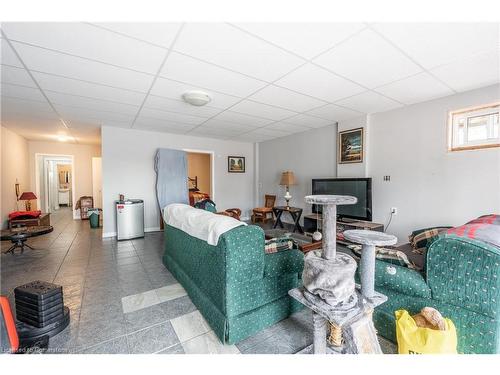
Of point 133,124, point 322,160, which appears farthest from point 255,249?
point 133,124

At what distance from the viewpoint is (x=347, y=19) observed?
1.49 meters

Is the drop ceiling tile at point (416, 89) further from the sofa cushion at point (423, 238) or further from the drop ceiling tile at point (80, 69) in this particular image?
the drop ceiling tile at point (80, 69)

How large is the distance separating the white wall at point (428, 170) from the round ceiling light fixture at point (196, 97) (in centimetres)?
287

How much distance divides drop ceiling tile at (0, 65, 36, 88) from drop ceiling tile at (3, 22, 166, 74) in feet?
2.24

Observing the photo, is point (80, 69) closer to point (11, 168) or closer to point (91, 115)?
point (91, 115)

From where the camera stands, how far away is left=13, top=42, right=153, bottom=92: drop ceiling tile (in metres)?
1.90

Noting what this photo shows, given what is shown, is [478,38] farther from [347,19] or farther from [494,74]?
[347,19]

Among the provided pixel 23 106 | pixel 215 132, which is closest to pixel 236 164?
pixel 215 132

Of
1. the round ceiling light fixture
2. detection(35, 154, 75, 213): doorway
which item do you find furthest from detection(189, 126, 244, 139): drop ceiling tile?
detection(35, 154, 75, 213): doorway

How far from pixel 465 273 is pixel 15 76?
4.27 meters

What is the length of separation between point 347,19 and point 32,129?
21.1 ft

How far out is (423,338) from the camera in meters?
1.20

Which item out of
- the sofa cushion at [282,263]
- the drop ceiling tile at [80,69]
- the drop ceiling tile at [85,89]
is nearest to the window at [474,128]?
the sofa cushion at [282,263]

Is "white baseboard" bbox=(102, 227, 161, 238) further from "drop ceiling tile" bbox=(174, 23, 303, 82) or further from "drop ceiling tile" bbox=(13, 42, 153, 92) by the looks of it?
"drop ceiling tile" bbox=(174, 23, 303, 82)
